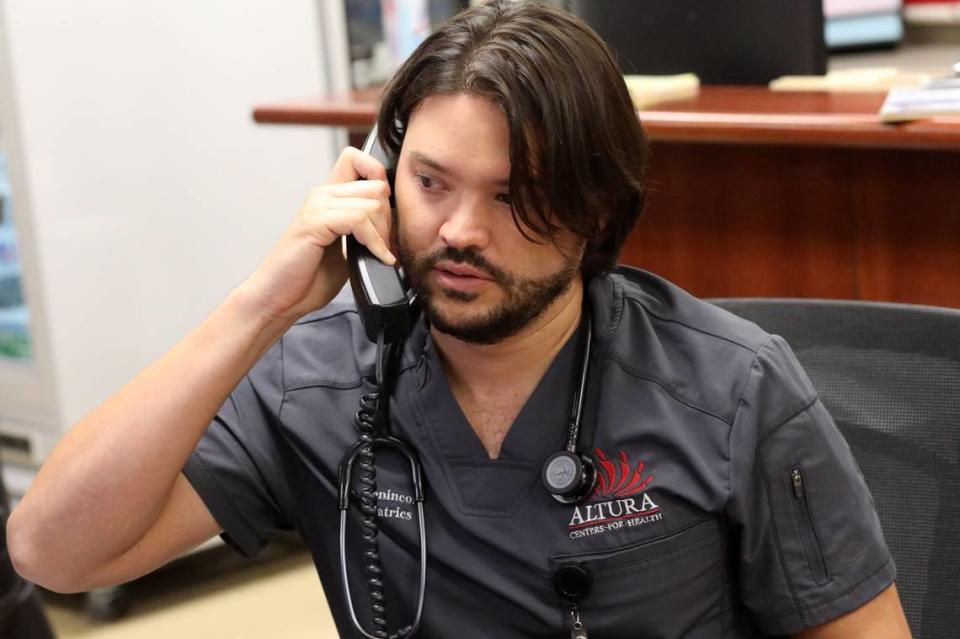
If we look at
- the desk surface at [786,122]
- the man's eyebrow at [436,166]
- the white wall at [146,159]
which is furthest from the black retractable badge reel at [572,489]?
the white wall at [146,159]

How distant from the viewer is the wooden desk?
1796mm

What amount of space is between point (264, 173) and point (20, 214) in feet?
1.75

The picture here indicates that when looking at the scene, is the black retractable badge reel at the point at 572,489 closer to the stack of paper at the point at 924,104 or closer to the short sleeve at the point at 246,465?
the short sleeve at the point at 246,465

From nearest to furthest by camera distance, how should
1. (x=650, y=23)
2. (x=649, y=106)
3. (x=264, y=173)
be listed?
1. (x=649, y=106)
2. (x=650, y=23)
3. (x=264, y=173)

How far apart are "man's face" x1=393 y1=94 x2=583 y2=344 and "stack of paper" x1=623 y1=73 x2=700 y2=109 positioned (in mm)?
947

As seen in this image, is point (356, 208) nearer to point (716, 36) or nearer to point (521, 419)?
point (521, 419)

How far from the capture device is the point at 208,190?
118 inches

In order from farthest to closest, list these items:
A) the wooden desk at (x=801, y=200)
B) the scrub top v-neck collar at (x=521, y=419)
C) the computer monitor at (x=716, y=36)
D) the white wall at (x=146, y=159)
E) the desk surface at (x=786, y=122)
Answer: the white wall at (x=146, y=159), the computer monitor at (x=716, y=36), the wooden desk at (x=801, y=200), the desk surface at (x=786, y=122), the scrub top v-neck collar at (x=521, y=419)

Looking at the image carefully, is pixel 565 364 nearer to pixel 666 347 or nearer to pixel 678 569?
pixel 666 347

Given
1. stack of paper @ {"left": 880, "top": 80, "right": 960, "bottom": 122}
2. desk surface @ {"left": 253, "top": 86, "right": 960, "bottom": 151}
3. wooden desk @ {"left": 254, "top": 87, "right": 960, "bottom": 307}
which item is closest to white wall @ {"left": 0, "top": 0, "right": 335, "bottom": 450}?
desk surface @ {"left": 253, "top": 86, "right": 960, "bottom": 151}

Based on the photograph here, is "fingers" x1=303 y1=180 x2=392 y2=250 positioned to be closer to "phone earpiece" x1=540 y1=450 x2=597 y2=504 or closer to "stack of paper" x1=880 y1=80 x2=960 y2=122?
"phone earpiece" x1=540 y1=450 x2=597 y2=504

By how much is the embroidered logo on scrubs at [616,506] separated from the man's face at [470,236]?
0.16m

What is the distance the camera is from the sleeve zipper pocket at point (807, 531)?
120 centimetres

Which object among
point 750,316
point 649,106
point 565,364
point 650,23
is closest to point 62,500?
point 565,364
